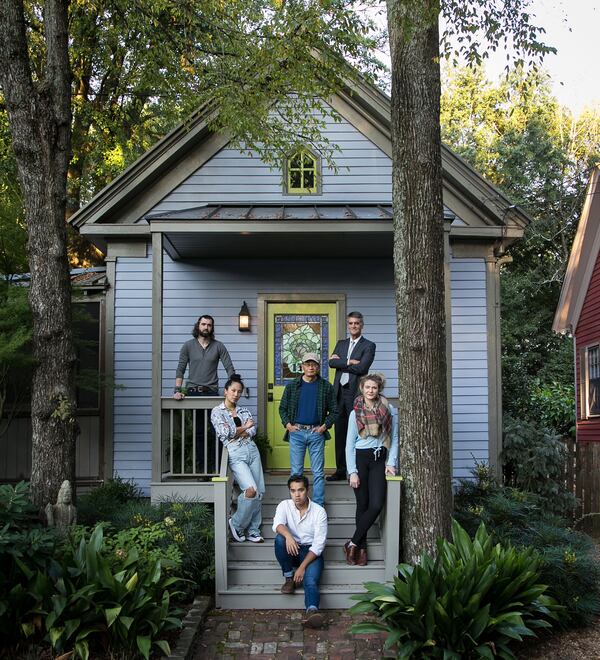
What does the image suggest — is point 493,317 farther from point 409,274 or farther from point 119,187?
point 119,187

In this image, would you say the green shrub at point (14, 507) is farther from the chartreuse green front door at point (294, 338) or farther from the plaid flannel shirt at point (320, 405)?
the chartreuse green front door at point (294, 338)

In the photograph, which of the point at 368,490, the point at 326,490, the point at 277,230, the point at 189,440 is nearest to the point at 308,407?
the point at 368,490

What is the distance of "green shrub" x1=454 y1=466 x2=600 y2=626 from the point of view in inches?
263

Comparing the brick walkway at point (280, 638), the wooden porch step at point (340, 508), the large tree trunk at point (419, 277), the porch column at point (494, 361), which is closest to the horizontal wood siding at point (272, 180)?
the porch column at point (494, 361)

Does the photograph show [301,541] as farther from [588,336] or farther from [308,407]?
[588,336]

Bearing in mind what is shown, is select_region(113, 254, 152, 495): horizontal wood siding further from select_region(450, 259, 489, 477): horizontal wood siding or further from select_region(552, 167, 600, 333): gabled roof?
select_region(552, 167, 600, 333): gabled roof

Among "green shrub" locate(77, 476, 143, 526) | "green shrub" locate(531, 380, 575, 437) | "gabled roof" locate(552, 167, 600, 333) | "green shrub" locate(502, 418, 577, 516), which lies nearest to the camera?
"green shrub" locate(77, 476, 143, 526)

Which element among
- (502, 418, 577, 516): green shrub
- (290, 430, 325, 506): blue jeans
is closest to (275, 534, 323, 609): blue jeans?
(290, 430, 325, 506): blue jeans

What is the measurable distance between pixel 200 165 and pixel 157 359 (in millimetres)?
3287

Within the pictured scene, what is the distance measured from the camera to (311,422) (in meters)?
7.90

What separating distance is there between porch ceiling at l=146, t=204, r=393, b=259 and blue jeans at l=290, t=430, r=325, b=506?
251 centimetres

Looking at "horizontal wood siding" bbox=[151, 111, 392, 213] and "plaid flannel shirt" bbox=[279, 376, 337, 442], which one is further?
"horizontal wood siding" bbox=[151, 111, 392, 213]

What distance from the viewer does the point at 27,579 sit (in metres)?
5.75

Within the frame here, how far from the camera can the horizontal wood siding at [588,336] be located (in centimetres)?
1555
